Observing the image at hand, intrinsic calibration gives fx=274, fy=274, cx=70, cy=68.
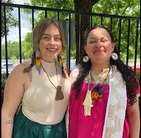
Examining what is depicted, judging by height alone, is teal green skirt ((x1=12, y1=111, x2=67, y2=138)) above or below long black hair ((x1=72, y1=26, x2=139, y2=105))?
below

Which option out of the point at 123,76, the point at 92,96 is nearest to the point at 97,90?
the point at 92,96

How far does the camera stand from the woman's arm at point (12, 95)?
1.94 m

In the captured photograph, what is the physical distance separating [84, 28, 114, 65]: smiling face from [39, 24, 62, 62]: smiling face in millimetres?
237

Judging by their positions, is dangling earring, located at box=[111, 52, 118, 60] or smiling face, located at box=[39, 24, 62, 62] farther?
dangling earring, located at box=[111, 52, 118, 60]

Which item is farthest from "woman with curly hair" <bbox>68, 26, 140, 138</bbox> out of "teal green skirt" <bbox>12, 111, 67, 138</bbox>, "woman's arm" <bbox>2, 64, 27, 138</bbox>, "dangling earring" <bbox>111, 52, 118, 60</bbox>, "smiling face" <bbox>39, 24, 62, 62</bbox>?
"woman's arm" <bbox>2, 64, 27, 138</bbox>

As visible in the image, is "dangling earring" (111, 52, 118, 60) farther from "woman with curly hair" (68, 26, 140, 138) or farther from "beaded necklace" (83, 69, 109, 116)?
"beaded necklace" (83, 69, 109, 116)

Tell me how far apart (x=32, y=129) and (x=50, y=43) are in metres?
0.65

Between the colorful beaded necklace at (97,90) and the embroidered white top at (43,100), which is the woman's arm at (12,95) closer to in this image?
the embroidered white top at (43,100)

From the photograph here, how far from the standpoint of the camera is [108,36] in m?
2.08

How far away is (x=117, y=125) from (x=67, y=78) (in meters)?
0.53

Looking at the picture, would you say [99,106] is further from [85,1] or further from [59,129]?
[85,1]

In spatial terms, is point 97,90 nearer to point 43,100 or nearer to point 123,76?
point 123,76

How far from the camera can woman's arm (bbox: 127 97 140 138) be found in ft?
6.74

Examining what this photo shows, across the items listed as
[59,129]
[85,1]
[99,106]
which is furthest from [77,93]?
[85,1]
